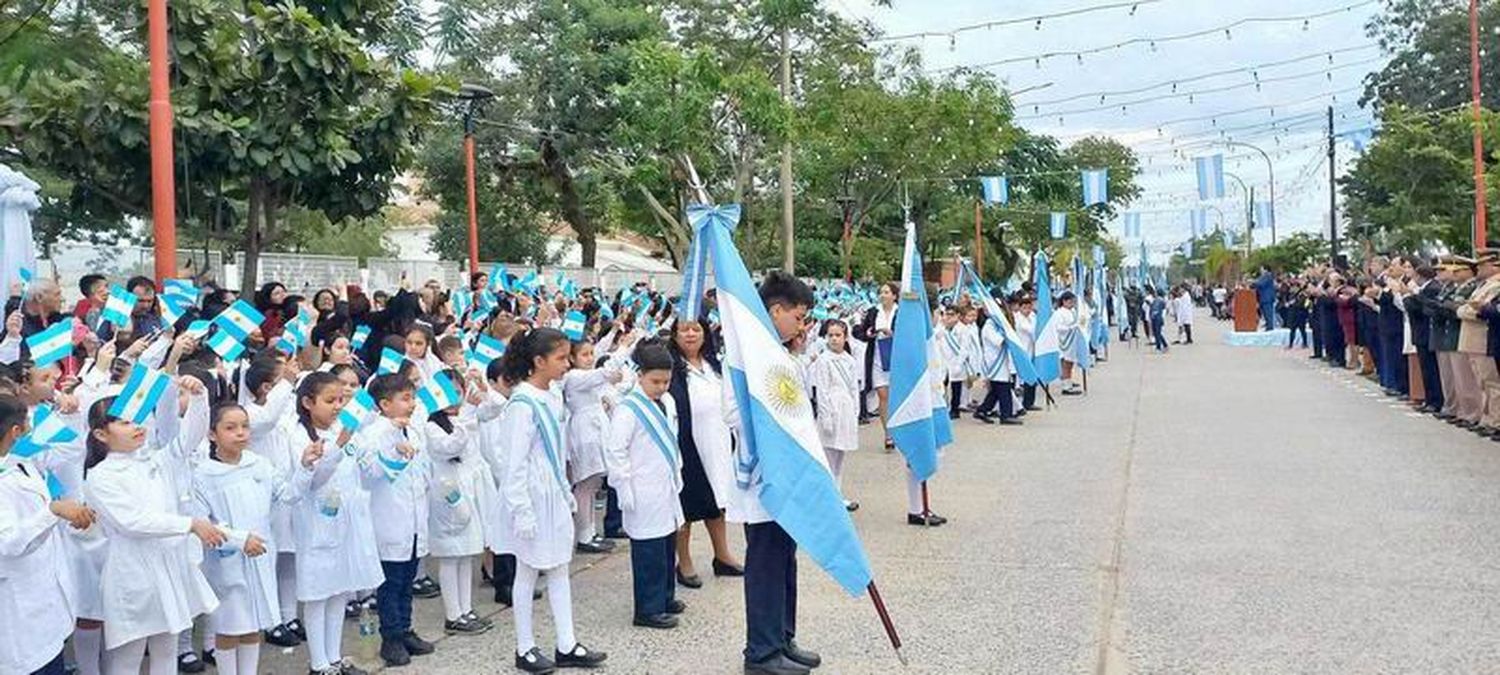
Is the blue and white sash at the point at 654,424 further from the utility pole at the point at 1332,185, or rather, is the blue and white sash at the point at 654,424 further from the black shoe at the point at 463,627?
the utility pole at the point at 1332,185

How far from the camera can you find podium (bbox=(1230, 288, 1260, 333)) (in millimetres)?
34188

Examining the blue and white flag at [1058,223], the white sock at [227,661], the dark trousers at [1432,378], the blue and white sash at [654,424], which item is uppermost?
the blue and white flag at [1058,223]

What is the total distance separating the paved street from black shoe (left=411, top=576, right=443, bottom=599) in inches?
5.1

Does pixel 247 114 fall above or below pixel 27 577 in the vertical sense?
above

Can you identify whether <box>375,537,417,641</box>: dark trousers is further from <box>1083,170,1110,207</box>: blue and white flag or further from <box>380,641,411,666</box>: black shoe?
<box>1083,170,1110,207</box>: blue and white flag

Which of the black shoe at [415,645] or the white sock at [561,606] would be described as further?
the black shoe at [415,645]

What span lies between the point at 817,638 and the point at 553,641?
1.22m

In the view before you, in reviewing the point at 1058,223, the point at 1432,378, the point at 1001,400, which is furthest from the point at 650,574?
the point at 1058,223

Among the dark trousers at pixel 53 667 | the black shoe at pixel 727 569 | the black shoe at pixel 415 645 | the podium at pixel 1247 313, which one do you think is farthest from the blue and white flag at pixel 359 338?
the podium at pixel 1247 313

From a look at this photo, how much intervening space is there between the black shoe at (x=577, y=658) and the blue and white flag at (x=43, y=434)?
2.14 meters

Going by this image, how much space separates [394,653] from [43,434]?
1.79 metres

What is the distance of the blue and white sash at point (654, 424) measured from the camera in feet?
20.1

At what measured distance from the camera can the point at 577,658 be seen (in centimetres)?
552

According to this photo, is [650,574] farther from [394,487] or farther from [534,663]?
[394,487]
